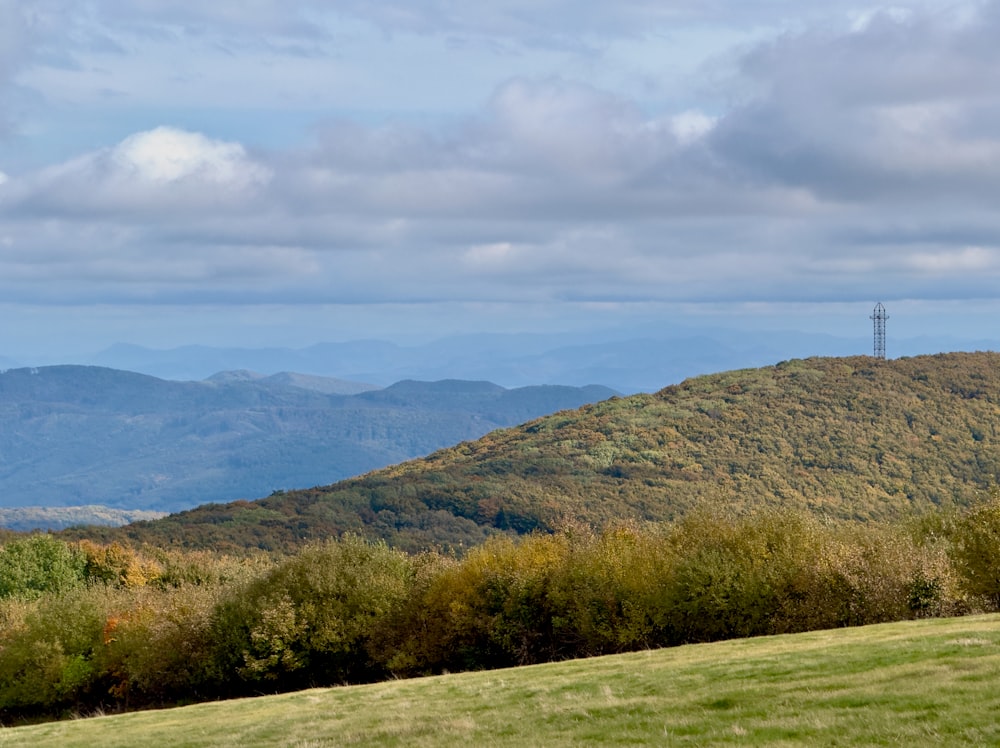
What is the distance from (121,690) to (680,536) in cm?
3282

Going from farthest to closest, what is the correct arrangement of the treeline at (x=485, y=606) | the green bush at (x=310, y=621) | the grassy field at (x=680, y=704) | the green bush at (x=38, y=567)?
1. the green bush at (x=38, y=567)
2. the green bush at (x=310, y=621)
3. the treeline at (x=485, y=606)
4. the grassy field at (x=680, y=704)

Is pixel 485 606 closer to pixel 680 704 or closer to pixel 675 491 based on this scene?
pixel 680 704

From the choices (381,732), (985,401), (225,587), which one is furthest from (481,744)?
(985,401)

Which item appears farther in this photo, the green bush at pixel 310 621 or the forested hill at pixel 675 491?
the forested hill at pixel 675 491

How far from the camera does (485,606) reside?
53125 mm

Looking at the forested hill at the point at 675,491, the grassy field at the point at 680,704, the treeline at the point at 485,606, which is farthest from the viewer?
the forested hill at the point at 675,491

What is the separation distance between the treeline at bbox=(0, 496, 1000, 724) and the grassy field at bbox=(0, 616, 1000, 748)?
8805 millimetres

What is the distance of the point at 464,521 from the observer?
178250mm

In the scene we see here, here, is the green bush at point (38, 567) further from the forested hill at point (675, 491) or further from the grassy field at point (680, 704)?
the grassy field at point (680, 704)

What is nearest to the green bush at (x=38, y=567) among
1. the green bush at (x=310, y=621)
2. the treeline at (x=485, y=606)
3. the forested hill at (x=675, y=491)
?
the treeline at (x=485, y=606)

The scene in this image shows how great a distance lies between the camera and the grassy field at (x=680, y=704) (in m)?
17.9

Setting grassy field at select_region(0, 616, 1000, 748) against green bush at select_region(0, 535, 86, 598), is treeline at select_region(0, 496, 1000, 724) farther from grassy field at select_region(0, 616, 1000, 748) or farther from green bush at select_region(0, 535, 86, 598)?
green bush at select_region(0, 535, 86, 598)

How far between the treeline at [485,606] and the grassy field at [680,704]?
881 cm

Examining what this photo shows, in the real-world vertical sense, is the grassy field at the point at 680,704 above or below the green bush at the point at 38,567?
above
